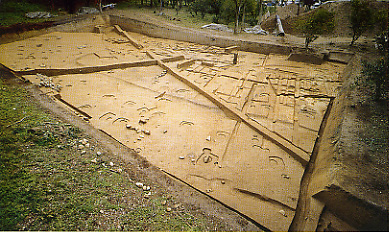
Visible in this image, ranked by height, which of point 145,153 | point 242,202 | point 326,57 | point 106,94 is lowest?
point 242,202

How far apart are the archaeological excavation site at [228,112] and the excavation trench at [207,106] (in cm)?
3

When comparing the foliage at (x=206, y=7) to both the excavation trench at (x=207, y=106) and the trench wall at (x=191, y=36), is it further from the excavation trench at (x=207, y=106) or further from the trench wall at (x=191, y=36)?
the excavation trench at (x=207, y=106)

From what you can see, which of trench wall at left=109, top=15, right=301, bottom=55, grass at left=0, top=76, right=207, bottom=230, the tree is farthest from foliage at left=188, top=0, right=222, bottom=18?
grass at left=0, top=76, right=207, bottom=230

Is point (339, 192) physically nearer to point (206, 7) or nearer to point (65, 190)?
point (65, 190)

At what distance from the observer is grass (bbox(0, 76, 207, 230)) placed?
7.84ft

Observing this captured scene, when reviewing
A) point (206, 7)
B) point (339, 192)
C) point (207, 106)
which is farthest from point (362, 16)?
point (206, 7)

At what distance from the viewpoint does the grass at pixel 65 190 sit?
7.84ft

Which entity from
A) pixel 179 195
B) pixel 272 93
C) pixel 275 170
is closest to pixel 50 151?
pixel 179 195

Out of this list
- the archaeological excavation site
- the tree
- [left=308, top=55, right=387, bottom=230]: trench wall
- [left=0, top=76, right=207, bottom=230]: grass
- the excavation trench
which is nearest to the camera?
[left=0, top=76, right=207, bottom=230]: grass

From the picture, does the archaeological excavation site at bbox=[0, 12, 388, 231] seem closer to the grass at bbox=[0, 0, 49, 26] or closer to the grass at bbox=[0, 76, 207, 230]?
the grass at bbox=[0, 76, 207, 230]

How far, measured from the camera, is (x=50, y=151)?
10.8ft

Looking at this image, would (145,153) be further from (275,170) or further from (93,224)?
(275,170)

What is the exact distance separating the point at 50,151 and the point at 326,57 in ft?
39.3

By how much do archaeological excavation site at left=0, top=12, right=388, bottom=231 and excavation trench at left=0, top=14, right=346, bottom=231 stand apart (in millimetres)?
28
